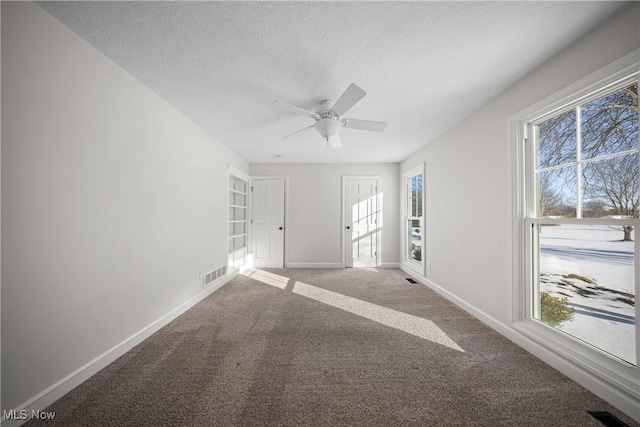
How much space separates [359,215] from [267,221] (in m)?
2.04

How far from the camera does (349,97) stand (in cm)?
191

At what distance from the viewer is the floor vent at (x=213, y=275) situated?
3.25m

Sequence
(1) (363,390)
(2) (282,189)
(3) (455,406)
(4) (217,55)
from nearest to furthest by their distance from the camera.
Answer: (3) (455,406) < (1) (363,390) < (4) (217,55) < (2) (282,189)

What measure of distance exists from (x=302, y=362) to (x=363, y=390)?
50cm

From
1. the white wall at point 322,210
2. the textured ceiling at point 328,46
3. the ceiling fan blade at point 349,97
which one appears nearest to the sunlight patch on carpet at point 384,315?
the white wall at point 322,210

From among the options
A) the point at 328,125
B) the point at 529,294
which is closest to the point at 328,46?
the point at 328,125

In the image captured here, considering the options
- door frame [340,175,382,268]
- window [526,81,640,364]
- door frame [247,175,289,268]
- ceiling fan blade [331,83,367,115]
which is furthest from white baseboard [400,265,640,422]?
door frame [247,175,289,268]

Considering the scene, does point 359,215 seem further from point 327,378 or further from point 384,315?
point 327,378

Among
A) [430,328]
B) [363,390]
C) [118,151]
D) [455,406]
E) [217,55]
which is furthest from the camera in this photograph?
[430,328]

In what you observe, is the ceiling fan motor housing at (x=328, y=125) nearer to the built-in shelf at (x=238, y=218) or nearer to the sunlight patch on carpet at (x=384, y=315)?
the sunlight patch on carpet at (x=384, y=315)

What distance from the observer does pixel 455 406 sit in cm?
140

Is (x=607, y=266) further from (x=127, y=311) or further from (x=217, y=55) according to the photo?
(x=127, y=311)

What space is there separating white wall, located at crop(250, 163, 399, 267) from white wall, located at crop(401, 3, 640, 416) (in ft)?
4.83

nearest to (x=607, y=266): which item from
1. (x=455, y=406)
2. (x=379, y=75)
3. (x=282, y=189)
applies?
(x=455, y=406)
